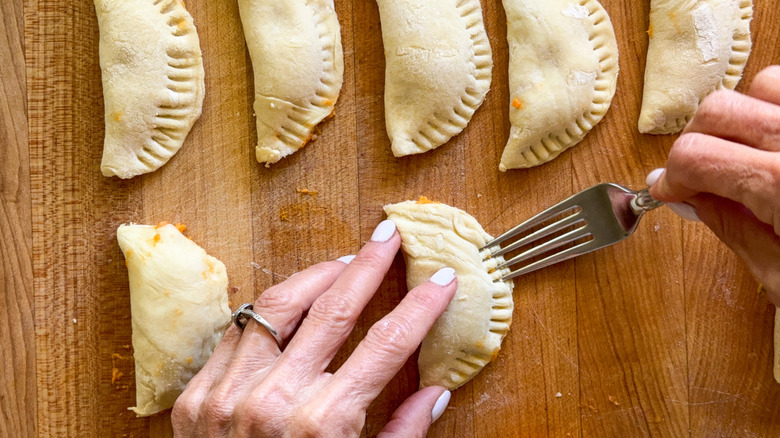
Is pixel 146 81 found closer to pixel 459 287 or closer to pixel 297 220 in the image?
Result: pixel 297 220

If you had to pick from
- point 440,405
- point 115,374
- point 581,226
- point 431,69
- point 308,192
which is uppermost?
point 431,69

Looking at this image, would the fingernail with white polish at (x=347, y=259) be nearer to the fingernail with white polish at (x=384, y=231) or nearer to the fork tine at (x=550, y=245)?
the fingernail with white polish at (x=384, y=231)

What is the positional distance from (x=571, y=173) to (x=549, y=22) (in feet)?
1.35

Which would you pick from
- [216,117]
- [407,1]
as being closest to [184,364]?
[216,117]

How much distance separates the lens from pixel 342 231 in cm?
172

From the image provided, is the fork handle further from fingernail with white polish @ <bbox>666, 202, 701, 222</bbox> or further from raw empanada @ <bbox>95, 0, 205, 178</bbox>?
raw empanada @ <bbox>95, 0, 205, 178</bbox>

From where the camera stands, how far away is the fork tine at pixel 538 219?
63.4 inches

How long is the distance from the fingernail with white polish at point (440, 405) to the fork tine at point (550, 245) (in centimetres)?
37

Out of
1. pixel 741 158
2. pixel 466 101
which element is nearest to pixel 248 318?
pixel 466 101

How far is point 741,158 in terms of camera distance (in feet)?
3.56

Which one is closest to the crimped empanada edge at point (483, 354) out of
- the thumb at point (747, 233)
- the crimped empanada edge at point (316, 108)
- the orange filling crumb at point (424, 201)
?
the orange filling crumb at point (424, 201)

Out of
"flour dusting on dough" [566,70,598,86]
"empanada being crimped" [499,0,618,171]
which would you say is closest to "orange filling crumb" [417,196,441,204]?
"empanada being crimped" [499,0,618,171]

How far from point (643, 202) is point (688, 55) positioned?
0.43 m

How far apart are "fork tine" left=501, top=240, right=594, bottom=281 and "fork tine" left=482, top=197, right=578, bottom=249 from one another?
0.09 metres
